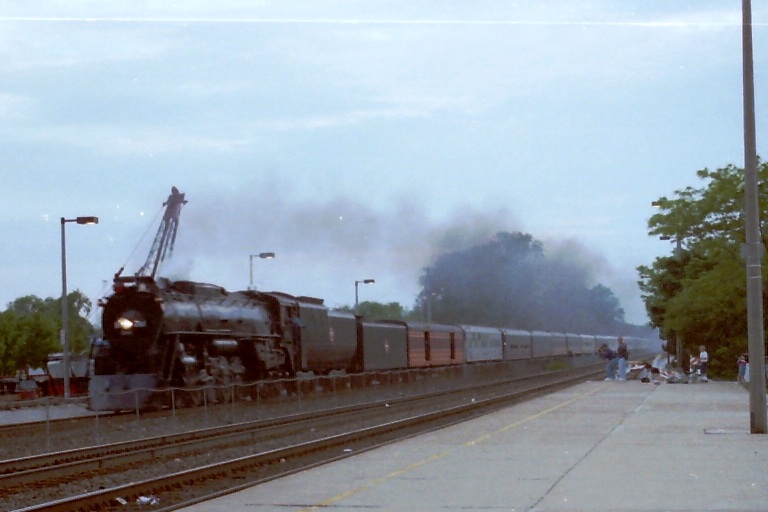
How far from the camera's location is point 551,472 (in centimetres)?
1498

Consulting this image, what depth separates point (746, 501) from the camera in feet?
39.0

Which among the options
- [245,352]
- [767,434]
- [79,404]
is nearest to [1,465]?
[767,434]

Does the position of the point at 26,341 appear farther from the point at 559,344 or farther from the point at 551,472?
the point at 551,472

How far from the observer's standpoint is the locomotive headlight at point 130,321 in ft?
109

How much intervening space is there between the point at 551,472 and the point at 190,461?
24.0 ft

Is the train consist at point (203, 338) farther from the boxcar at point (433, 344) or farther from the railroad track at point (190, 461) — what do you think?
the boxcar at point (433, 344)

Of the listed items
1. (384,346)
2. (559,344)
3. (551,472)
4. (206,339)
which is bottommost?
(559,344)

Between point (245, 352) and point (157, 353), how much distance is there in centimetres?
525

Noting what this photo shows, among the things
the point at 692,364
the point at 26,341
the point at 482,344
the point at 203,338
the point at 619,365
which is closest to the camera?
the point at 203,338

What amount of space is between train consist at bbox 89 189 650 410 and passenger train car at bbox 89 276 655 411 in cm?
3

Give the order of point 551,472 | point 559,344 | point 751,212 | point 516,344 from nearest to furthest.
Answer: point 551,472 → point 751,212 → point 516,344 → point 559,344

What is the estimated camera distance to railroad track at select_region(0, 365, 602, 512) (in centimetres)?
1475

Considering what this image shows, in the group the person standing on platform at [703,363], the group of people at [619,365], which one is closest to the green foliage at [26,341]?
the group of people at [619,365]

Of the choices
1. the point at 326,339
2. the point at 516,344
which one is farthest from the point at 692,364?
the point at 516,344
